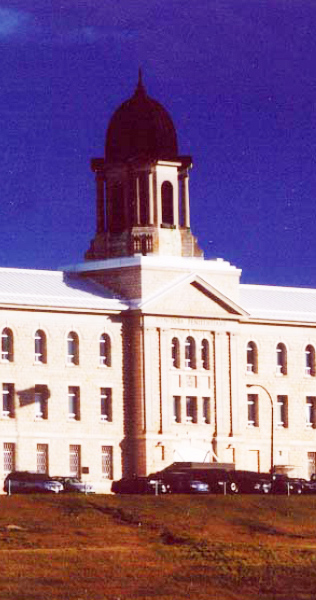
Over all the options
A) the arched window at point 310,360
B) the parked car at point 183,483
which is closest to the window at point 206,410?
the arched window at point 310,360

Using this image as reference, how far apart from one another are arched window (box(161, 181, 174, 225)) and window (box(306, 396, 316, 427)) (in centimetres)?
1452

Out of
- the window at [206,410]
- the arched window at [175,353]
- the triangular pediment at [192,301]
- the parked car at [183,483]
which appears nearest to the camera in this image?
the parked car at [183,483]

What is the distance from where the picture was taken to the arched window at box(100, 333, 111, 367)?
148 m

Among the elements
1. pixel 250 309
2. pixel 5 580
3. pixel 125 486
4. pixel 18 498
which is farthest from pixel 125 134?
pixel 5 580

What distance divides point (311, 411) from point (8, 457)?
24.4 metres

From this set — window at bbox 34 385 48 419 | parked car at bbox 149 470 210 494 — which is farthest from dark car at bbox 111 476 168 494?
window at bbox 34 385 48 419

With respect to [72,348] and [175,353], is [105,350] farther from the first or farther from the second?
[175,353]

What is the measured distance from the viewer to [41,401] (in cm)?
14438

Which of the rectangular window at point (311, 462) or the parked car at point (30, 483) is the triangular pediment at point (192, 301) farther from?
the parked car at point (30, 483)

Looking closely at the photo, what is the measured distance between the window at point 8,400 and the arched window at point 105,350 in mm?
6892

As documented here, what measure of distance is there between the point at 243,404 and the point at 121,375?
9.29 m

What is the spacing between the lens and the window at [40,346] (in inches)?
5684

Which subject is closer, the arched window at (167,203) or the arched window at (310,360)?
the arched window at (167,203)

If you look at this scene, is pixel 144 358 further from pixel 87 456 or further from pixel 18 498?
pixel 18 498
